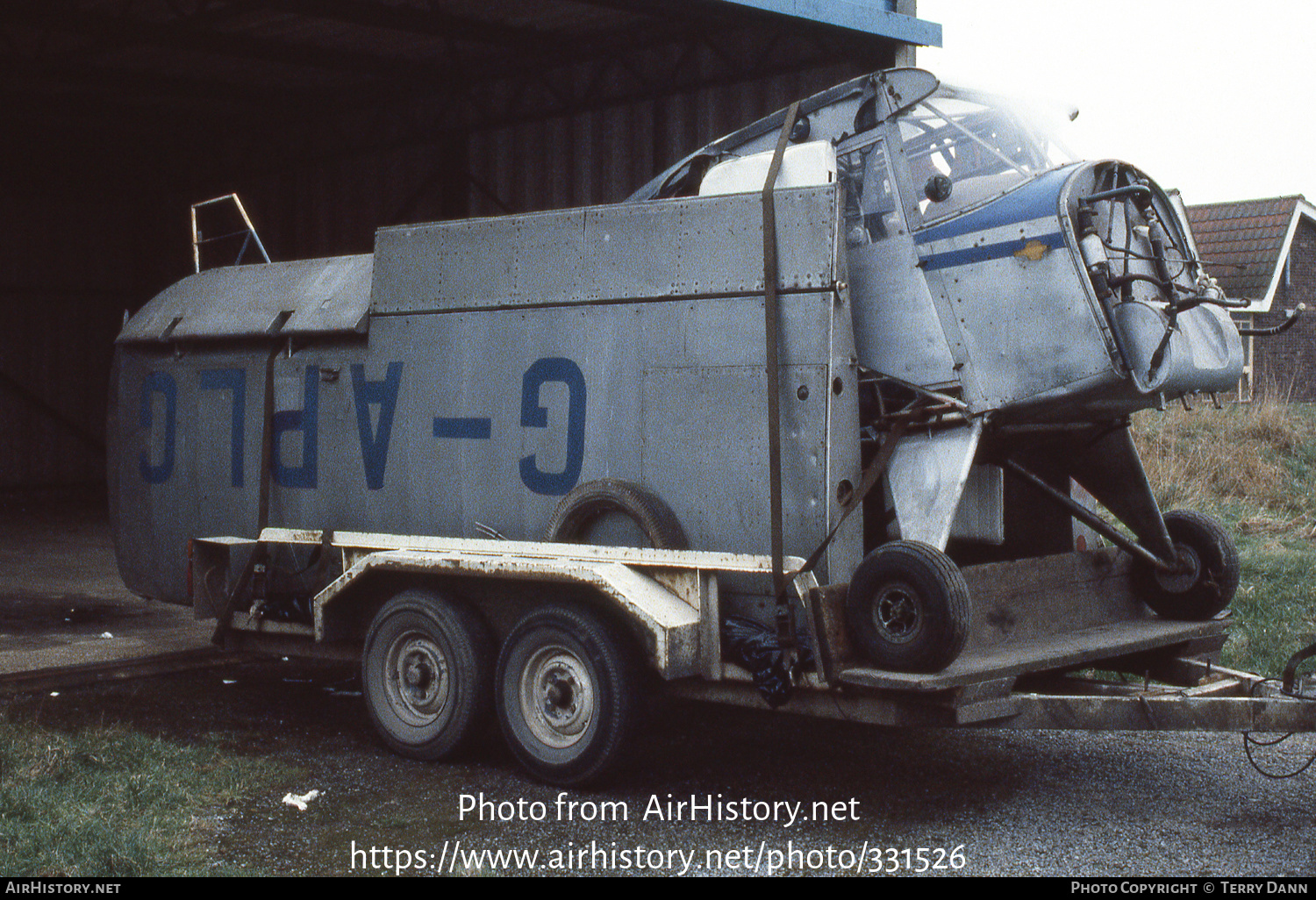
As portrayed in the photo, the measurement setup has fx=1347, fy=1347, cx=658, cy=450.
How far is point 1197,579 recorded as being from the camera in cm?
645

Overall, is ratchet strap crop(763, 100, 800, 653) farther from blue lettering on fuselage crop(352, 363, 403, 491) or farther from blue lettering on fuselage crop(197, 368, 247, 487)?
blue lettering on fuselage crop(197, 368, 247, 487)

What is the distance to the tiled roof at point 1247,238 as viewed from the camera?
27969 mm

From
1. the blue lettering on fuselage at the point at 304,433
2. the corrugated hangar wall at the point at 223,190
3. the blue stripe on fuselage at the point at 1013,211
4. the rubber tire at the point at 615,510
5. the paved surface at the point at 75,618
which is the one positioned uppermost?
the corrugated hangar wall at the point at 223,190

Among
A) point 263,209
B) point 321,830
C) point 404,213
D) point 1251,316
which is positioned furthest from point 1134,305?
point 1251,316

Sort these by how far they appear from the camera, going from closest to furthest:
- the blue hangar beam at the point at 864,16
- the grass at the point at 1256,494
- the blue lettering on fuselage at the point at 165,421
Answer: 1. the blue lettering on fuselage at the point at 165,421
2. the grass at the point at 1256,494
3. the blue hangar beam at the point at 864,16

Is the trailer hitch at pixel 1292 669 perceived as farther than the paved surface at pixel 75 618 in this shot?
No

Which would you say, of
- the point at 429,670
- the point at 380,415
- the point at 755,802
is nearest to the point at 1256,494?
the point at 755,802

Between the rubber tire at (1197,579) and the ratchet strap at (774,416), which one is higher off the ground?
the ratchet strap at (774,416)

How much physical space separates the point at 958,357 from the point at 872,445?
1.75 ft

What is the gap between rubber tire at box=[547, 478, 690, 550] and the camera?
5.89 metres

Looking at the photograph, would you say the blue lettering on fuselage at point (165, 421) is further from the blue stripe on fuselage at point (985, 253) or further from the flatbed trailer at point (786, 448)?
the blue stripe on fuselage at point (985, 253)

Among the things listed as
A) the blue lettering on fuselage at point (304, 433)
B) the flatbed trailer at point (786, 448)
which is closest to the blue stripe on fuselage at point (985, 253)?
the flatbed trailer at point (786, 448)

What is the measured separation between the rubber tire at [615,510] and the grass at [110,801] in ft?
5.88

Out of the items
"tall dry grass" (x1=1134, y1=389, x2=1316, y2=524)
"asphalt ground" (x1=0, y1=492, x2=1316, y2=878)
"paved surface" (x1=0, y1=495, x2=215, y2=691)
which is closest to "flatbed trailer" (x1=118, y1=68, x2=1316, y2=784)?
"asphalt ground" (x1=0, y1=492, x2=1316, y2=878)
